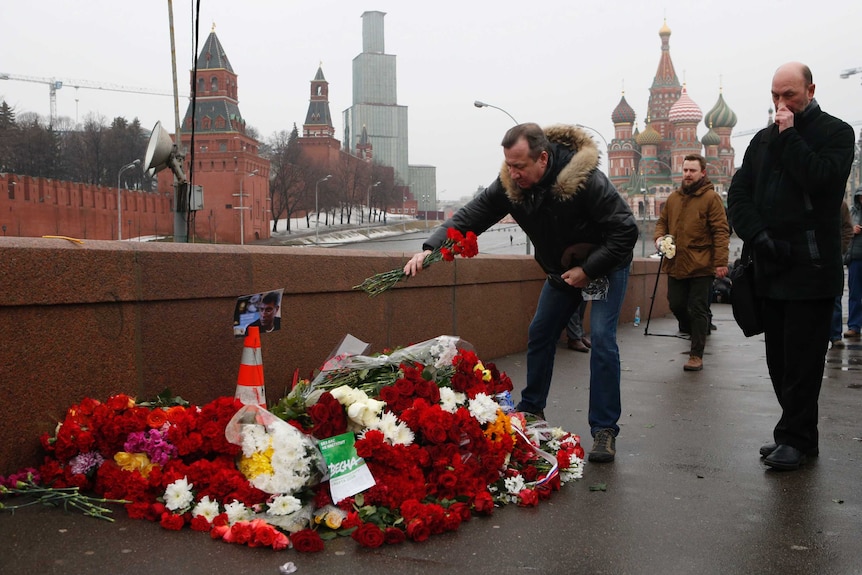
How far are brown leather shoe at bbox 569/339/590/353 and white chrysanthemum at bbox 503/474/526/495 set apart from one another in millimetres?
5836

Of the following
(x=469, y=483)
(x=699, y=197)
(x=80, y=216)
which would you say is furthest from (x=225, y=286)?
(x=80, y=216)

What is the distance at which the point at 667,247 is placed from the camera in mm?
8461

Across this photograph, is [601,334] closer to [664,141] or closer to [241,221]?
[241,221]

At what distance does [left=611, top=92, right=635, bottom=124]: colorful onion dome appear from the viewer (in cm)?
13962

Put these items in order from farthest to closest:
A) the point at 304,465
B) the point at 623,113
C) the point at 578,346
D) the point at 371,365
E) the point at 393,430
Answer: the point at 623,113
the point at 578,346
the point at 371,365
the point at 393,430
the point at 304,465

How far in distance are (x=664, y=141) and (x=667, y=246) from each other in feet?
439

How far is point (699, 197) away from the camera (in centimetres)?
833

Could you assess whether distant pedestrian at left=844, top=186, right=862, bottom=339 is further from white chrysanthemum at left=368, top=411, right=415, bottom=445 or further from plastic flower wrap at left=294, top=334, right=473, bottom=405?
white chrysanthemum at left=368, top=411, right=415, bottom=445

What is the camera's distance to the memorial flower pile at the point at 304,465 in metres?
3.44

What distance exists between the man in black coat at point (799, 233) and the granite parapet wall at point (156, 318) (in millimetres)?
2841

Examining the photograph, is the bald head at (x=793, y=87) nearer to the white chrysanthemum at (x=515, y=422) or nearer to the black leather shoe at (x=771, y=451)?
A: the black leather shoe at (x=771, y=451)

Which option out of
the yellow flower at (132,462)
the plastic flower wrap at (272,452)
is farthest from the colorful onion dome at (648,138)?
the yellow flower at (132,462)

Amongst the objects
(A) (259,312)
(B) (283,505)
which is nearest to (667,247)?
(A) (259,312)

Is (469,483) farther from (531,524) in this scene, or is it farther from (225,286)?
(225,286)
